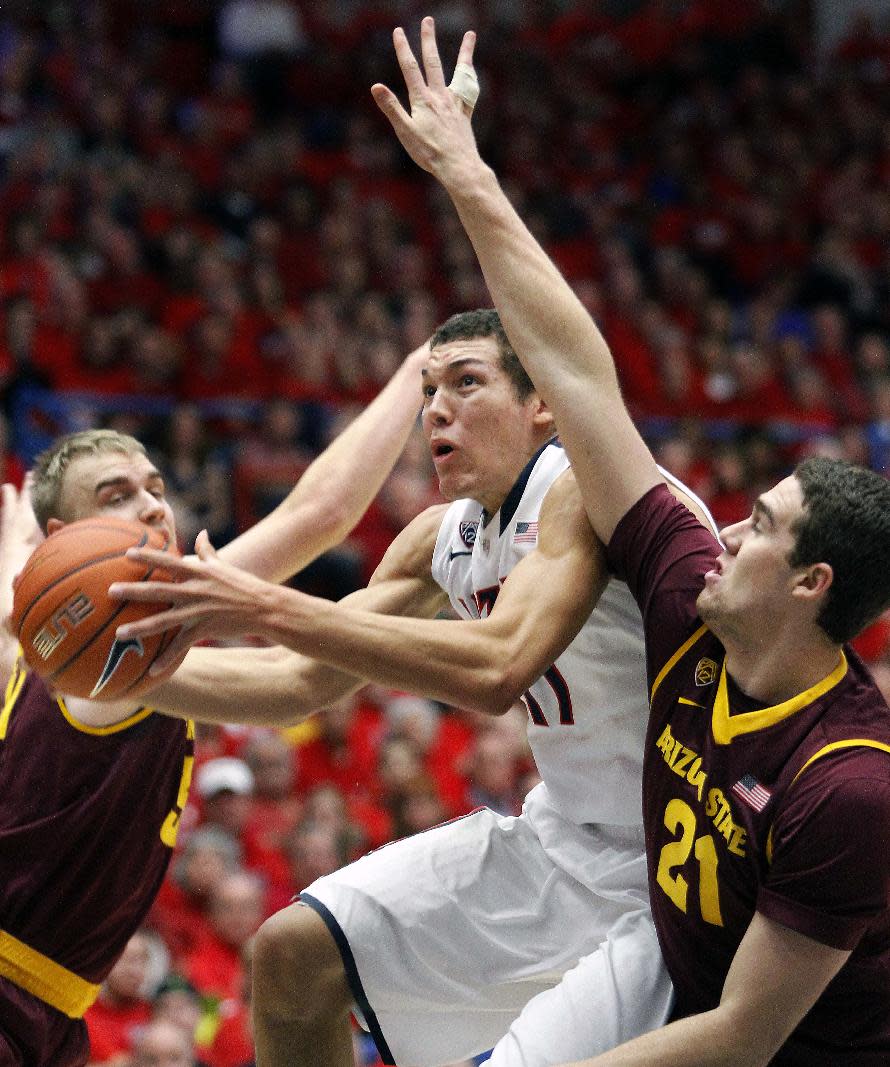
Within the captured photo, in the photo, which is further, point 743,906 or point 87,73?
point 87,73

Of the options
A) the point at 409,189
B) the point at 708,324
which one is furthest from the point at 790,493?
the point at 409,189

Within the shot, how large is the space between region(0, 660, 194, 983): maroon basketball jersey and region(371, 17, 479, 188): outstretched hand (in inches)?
63.9

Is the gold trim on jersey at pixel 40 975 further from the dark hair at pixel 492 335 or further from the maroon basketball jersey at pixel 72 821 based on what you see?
the dark hair at pixel 492 335

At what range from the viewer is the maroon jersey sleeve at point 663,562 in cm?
373

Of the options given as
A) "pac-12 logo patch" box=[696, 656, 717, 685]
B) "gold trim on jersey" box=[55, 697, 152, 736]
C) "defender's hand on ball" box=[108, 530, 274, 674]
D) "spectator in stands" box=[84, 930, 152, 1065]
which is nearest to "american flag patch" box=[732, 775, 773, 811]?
"pac-12 logo patch" box=[696, 656, 717, 685]

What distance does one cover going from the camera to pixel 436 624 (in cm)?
358

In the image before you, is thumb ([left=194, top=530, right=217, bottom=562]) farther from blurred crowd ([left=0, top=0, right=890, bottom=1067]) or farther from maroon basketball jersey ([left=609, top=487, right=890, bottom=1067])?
blurred crowd ([left=0, top=0, right=890, bottom=1067])

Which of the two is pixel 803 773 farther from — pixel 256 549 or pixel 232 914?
pixel 232 914

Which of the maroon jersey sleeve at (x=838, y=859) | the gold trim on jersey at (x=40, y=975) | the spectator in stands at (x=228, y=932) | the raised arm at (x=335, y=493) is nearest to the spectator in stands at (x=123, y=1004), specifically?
the spectator in stands at (x=228, y=932)

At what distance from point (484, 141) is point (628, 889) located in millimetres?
10793

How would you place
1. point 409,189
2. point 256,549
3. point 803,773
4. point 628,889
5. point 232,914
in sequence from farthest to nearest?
point 409,189, point 232,914, point 256,549, point 628,889, point 803,773

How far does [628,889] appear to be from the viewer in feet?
13.2

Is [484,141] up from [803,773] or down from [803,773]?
up

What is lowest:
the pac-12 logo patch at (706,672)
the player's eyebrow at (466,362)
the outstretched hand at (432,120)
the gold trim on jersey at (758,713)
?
the gold trim on jersey at (758,713)
